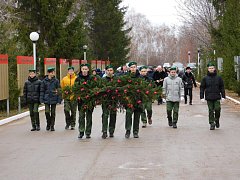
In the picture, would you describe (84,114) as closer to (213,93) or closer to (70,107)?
(70,107)

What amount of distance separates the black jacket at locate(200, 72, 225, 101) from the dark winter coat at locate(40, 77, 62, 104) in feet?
13.3

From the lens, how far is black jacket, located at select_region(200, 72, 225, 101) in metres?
14.2

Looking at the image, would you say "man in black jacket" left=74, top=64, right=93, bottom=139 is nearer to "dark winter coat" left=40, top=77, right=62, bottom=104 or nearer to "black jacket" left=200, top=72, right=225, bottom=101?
"dark winter coat" left=40, top=77, right=62, bottom=104

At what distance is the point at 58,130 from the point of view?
1476cm

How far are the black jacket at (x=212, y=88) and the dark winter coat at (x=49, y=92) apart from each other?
406cm

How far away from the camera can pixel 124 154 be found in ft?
33.7

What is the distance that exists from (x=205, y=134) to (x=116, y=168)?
4.91 meters

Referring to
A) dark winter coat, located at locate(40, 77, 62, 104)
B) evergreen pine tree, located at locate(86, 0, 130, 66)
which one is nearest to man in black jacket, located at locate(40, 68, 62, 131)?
dark winter coat, located at locate(40, 77, 62, 104)

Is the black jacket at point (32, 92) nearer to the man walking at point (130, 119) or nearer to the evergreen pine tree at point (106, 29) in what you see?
the man walking at point (130, 119)

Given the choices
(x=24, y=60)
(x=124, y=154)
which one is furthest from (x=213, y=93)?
(x=24, y=60)

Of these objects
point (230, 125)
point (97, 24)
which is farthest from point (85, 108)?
point (97, 24)

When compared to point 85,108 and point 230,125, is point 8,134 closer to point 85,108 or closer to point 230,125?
point 85,108

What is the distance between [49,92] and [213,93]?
4524mm

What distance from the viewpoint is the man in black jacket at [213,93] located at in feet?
46.4
